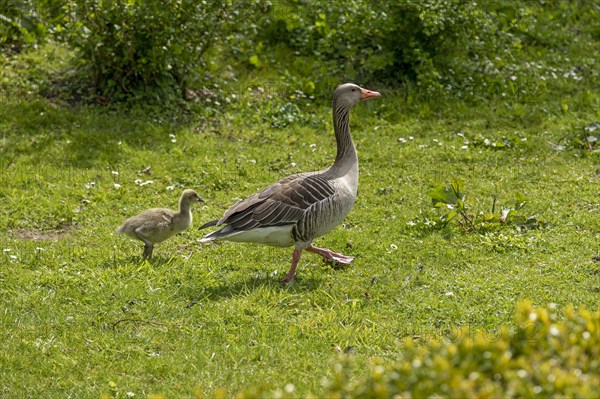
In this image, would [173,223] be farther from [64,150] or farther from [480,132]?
[480,132]

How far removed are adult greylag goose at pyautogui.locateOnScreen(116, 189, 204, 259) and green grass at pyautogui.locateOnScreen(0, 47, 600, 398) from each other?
0.26m

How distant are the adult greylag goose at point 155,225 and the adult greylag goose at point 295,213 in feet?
2.00

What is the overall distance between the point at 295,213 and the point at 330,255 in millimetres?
687

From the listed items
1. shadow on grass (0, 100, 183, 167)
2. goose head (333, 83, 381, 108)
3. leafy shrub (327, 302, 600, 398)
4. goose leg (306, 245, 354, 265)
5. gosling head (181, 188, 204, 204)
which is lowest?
shadow on grass (0, 100, 183, 167)

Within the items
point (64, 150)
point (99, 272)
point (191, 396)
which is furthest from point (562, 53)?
point (191, 396)

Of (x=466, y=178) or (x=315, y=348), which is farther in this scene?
(x=466, y=178)

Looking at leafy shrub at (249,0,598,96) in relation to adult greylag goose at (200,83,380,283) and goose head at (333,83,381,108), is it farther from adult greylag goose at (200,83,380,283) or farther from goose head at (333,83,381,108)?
adult greylag goose at (200,83,380,283)

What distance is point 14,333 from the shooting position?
21.9 ft

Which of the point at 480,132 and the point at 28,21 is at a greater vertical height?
the point at 28,21

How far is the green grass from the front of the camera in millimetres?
6383

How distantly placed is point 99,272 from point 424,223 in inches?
137

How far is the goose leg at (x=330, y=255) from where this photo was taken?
804 centimetres

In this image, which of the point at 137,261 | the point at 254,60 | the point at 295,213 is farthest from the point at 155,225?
the point at 254,60

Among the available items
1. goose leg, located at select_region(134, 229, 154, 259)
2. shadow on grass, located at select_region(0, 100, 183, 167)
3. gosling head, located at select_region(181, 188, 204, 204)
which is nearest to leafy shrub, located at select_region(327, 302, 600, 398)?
goose leg, located at select_region(134, 229, 154, 259)
